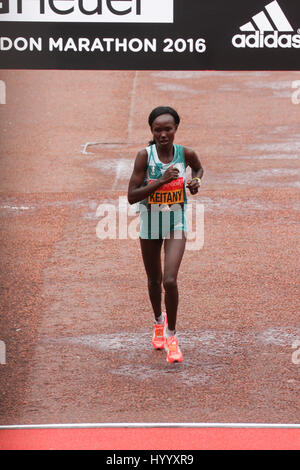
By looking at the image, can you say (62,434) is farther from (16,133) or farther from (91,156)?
(16,133)

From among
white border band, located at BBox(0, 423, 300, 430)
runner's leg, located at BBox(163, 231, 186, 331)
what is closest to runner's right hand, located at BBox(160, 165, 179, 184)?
runner's leg, located at BBox(163, 231, 186, 331)

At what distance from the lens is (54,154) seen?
16750 millimetres

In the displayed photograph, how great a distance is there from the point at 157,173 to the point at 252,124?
42.9 feet

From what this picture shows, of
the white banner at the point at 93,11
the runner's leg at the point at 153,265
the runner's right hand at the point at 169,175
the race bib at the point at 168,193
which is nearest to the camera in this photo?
the white banner at the point at 93,11

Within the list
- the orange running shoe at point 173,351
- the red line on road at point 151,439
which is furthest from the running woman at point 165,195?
the red line on road at point 151,439

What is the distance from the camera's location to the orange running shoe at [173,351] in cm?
697

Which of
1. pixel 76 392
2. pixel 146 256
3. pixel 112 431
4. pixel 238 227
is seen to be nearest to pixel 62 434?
pixel 112 431

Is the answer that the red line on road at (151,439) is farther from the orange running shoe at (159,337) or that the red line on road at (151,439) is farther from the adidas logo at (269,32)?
the adidas logo at (269,32)

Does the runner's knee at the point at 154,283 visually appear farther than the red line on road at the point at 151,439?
Yes

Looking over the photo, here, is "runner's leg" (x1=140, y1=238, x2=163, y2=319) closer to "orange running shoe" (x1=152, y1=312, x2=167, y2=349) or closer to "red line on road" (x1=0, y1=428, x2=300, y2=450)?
"orange running shoe" (x1=152, y1=312, x2=167, y2=349)

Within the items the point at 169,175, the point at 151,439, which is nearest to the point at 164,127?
the point at 169,175

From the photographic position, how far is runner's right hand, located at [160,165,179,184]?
21.2ft

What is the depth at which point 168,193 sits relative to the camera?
6711mm

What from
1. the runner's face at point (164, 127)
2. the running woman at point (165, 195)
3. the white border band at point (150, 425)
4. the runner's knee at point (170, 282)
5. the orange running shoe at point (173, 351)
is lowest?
the white border band at point (150, 425)
